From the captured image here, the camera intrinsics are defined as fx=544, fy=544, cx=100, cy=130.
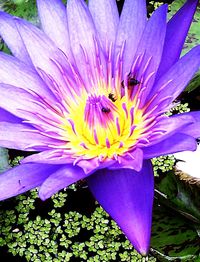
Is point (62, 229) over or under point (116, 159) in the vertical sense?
under

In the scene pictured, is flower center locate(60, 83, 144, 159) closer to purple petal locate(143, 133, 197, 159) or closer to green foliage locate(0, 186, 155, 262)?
purple petal locate(143, 133, 197, 159)

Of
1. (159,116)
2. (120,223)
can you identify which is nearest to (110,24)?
(159,116)

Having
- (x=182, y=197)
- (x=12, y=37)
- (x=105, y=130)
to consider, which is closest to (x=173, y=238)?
(x=182, y=197)

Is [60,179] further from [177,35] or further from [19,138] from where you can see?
[177,35]

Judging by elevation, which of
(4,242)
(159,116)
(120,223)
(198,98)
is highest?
(159,116)

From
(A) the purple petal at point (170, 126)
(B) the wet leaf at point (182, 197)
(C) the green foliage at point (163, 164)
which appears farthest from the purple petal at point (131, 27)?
(C) the green foliage at point (163, 164)

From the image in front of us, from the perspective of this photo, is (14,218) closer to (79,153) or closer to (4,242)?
(4,242)
